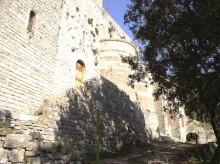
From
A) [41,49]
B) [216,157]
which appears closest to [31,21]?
[41,49]

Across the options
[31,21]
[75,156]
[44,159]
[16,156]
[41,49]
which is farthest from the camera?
[41,49]

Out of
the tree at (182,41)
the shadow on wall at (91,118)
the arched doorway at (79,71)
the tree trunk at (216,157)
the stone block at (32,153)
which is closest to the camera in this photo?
the stone block at (32,153)

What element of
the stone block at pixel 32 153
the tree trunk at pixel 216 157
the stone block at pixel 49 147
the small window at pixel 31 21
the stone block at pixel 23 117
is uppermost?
the small window at pixel 31 21

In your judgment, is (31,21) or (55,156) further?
(31,21)

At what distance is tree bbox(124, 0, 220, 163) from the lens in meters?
7.14

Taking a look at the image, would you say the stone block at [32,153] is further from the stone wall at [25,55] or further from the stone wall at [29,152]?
the stone wall at [25,55]

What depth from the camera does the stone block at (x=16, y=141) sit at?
4.12 meters

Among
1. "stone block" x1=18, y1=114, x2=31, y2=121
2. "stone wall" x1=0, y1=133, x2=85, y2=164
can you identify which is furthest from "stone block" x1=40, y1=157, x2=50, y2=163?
"stone block" x1=18, y1=114, x2=31, y2=121

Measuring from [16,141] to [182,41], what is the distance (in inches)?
259

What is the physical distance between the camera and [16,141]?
13.9 ft

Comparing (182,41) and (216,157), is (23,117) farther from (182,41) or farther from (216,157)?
(216,157)

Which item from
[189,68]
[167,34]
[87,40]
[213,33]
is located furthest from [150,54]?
[87,40]

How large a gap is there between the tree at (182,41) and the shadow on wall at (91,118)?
332 cm

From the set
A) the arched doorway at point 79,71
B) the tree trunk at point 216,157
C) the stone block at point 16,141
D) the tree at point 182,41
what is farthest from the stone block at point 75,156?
the arched doorway at point 79,71
